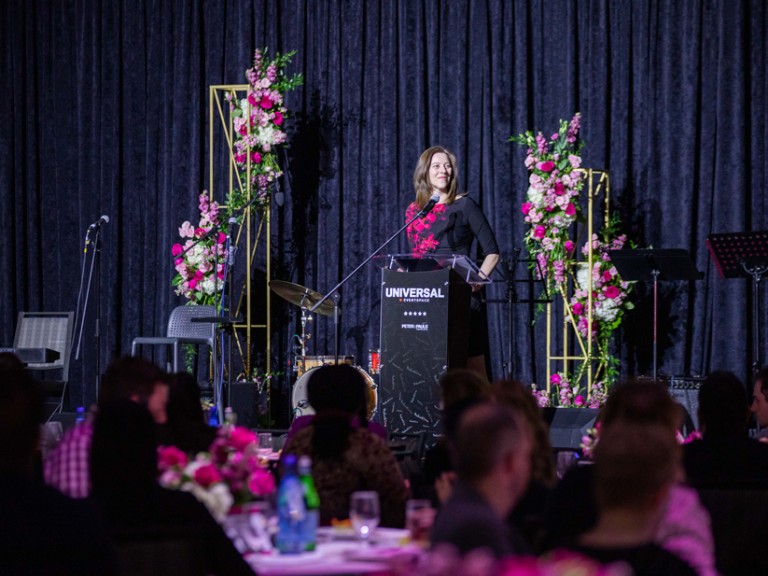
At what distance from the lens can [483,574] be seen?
4.42ft

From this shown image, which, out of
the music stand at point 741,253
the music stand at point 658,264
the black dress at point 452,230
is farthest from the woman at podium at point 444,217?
the music stand at point 741,253

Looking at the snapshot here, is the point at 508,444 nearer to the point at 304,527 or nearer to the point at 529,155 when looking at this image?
the point at 304,527

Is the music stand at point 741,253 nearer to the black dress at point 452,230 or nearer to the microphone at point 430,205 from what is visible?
the black dress at point 452,230

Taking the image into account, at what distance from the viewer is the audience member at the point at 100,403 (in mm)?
3129

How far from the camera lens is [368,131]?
32.4 ft

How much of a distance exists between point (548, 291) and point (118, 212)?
4.24 m

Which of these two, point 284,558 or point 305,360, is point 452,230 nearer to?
point 305,360

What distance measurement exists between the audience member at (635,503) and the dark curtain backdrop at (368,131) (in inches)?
260

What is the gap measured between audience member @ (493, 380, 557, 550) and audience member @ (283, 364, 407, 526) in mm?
463

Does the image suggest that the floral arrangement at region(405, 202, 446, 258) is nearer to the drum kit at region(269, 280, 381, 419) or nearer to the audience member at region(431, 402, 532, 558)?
the drum kit at region(269, 280, 381, 419)

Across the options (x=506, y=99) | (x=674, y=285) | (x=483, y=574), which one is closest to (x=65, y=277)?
(x=506, y=99)

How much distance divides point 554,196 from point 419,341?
236cm

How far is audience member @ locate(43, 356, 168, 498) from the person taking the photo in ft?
10.3

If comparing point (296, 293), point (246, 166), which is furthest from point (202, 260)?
point (296, 293)
